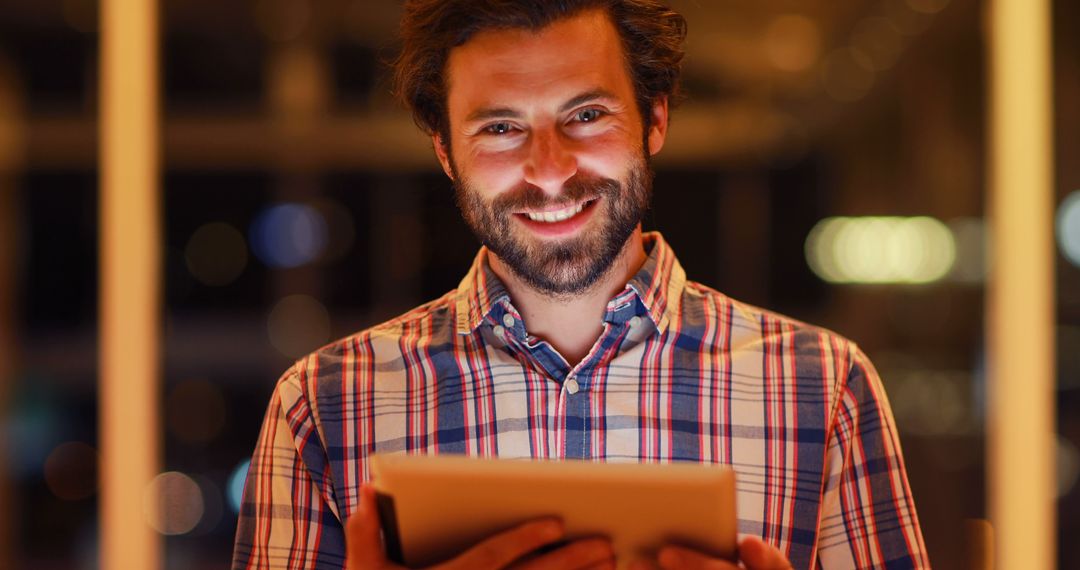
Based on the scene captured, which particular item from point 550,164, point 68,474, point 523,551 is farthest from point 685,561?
point 68,474

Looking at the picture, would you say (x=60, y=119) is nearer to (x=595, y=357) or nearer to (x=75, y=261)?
(x=75, y=261)

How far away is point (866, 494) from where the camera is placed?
1334mm

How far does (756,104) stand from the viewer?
19.3ft

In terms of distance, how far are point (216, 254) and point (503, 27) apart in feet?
13.6

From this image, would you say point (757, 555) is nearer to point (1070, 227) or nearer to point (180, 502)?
point (1070, 227)

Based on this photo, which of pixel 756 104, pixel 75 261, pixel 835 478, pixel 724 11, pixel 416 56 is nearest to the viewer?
pixel 835 478

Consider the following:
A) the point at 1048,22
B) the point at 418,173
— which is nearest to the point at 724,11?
the point at 418,173

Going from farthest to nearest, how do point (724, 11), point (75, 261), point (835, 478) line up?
1. point (75, 261)
2. point (724, 11)
3. point (835, 478)

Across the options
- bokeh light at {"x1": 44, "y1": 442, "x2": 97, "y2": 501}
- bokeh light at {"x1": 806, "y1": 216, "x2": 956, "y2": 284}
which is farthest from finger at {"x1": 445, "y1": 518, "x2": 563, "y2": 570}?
bokeh light at {"x1": 44, "y1": 442, "x2": 97, "y2": 501}

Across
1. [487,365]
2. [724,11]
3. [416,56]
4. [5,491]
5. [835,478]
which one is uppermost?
[724,11]

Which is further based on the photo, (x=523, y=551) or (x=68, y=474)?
(x=68, y=474)

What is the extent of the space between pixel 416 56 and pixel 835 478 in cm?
83

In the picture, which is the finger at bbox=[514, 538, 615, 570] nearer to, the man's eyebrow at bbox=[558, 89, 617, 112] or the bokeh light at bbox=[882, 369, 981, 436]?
the man's eyebrow at bbox=[558, 89, 617, 112]

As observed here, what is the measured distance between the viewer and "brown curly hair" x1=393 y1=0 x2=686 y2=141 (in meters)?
1.38
